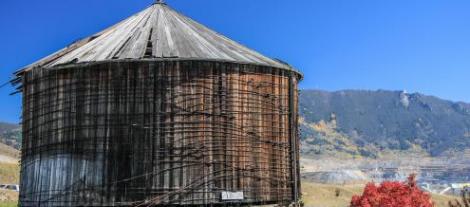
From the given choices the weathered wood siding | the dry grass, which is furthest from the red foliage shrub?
the dry grass

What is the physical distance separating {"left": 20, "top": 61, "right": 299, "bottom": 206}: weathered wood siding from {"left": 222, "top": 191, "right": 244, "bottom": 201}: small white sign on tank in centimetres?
23

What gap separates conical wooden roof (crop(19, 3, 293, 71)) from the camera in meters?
26.4

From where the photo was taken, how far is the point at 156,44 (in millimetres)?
27266

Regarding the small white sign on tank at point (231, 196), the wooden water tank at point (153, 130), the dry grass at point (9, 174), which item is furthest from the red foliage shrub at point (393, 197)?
the dry grass at point (9, 174)

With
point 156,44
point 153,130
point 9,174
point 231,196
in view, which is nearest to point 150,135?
point 153,130

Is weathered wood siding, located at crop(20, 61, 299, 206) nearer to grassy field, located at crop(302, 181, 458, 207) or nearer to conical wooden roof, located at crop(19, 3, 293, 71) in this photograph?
conical wooden roof, located at crop(19, 3, 293, 71)

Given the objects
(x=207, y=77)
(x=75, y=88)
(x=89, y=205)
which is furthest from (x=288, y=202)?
(x=75, y=88)

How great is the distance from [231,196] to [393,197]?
12300 mm

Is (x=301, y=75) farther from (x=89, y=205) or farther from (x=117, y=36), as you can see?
(x=89, y=205)

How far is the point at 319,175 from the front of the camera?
17175 cm

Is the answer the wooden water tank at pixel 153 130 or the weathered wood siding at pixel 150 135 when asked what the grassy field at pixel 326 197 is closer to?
the wooden water tank at pixel 153 130

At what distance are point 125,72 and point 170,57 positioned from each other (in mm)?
1841

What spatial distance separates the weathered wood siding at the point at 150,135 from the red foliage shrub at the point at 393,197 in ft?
31.8

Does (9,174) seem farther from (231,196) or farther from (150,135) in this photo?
(231,196)
